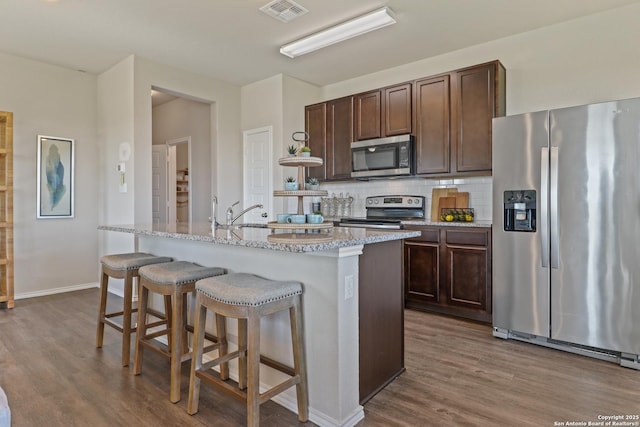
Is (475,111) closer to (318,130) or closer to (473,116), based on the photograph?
(473,116)

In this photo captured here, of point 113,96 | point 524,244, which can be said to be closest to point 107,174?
point 113,96

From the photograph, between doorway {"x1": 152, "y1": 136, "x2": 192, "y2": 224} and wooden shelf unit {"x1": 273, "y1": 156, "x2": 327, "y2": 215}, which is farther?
doorway {"x1": 152, "y1": 136, "x2": 192, "y2": 224}

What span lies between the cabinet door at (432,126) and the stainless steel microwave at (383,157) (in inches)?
5.1

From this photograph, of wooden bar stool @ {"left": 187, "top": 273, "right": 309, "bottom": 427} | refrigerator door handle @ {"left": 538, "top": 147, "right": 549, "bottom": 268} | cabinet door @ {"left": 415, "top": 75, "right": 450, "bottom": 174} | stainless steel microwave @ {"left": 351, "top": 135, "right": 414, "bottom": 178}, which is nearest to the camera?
wooden bar stool @ {"left": 187, "top": 273, "right": 309, "bottom": 427}

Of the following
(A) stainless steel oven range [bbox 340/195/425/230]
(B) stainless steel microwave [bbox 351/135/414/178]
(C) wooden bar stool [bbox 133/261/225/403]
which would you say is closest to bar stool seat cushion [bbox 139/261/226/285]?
(C) wooden bar stool [bbox 133/261/225/403]

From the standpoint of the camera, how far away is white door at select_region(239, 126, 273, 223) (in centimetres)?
504

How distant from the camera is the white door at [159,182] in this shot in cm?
660

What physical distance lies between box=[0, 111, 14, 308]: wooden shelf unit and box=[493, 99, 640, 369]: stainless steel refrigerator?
4.90 metres

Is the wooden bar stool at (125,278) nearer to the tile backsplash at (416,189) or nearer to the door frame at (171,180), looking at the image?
the tile backsplash at (416,189)

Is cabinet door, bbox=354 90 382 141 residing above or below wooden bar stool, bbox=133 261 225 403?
above

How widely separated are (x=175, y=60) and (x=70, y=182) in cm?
212

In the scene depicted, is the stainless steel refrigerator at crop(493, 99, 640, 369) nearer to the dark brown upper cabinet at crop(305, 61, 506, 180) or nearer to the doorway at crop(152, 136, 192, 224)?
the dark brown upper cabinet at crop(305, 61, 506, 180)

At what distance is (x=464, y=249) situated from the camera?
3.51 m

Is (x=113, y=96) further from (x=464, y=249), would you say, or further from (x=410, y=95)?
(x=464, y=249)
